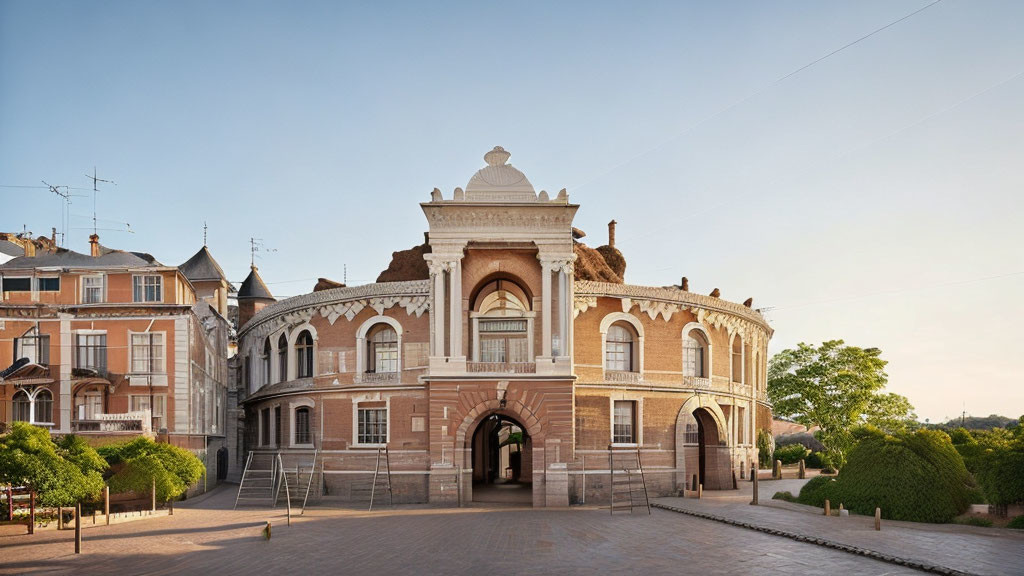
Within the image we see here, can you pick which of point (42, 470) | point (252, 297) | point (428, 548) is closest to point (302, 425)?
point (42, 470)

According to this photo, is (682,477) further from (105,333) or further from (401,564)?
(105,333)

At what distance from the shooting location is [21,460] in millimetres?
27266

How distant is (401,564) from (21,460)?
14.3m

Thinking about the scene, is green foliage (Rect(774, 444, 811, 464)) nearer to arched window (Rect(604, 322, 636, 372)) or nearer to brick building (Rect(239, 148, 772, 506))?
brick building (Rect(239, 148, 772, 506))

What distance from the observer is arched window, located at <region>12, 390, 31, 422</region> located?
38125mm

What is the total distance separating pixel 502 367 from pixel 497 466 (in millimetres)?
23030

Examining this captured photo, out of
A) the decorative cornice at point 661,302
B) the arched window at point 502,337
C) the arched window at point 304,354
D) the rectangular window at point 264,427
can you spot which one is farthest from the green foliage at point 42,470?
the decorative cornice at point 661,302

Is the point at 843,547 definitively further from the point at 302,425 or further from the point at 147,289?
the point at 147,289

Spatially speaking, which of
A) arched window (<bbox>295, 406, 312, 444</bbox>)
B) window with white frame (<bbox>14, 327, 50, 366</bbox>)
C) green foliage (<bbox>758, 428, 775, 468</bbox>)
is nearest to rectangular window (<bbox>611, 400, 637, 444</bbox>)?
arched window (<bbox>295, 406, 312, 444</bbox>)

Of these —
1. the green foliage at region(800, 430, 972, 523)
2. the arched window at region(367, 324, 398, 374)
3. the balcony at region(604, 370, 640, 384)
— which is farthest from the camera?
the arched window at region(367, 324, 398, 374)

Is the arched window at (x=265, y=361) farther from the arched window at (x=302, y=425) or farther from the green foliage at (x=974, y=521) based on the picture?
the green foliage at (x=974, y=521)

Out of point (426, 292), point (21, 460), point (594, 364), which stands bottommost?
point (21, 460)

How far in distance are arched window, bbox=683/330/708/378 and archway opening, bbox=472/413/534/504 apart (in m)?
8.80

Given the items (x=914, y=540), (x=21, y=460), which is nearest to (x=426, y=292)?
(x=21, y=460)
